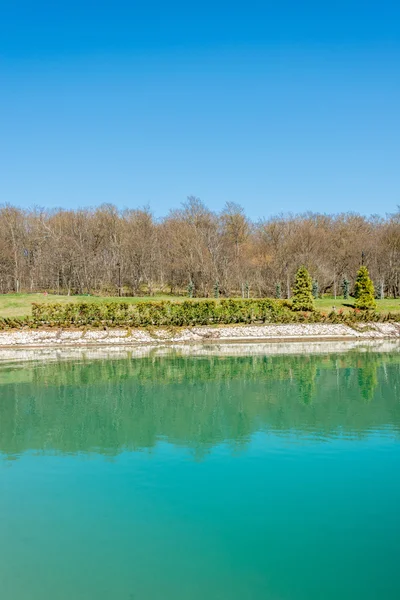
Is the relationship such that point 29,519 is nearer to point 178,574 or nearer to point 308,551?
point 178,574

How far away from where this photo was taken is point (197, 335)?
2706cm

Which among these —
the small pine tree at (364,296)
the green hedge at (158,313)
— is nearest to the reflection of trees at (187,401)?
the green hedge at (158,313)

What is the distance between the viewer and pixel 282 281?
155 feet

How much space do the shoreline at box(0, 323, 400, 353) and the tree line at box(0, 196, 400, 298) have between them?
16.9 metres

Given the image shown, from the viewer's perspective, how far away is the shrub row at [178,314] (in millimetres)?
27672

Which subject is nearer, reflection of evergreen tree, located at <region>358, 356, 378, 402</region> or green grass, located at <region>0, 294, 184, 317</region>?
reflection of evergreen tree, located at <region>358, 356, 378, 402</region>

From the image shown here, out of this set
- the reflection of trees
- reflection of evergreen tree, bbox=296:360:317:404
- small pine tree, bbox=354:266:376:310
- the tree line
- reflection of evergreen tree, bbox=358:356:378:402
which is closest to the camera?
the reflection of trees

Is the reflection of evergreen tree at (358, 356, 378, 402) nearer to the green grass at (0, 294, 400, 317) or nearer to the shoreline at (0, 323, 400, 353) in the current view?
the shoreline at (0, 323, 400, 353)

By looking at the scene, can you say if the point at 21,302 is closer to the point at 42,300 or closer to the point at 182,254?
the point at 42,300

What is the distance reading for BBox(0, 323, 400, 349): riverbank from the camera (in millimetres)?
25156

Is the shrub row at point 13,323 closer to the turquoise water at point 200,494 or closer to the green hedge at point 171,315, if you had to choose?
the green hedge at point 171,315

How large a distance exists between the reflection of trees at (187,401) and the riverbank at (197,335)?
500cm

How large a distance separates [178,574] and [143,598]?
56cm

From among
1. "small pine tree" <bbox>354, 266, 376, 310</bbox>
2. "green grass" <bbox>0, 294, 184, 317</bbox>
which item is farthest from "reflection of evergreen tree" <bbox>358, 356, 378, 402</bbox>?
"green grass" <bbox>0, 294, 184, 317</bbox>
